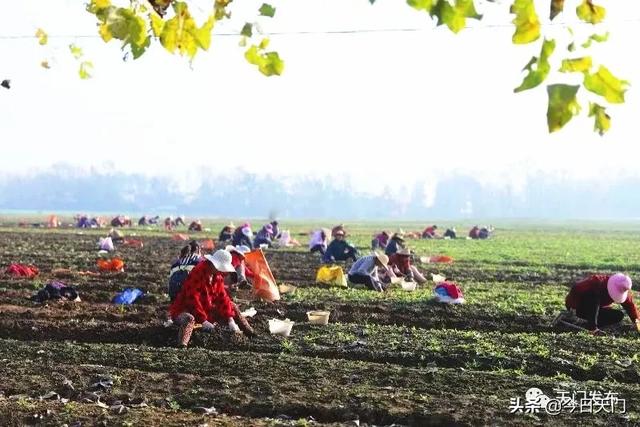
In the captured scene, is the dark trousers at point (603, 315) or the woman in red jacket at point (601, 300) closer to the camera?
the woman in red jacket at point (601, 300)

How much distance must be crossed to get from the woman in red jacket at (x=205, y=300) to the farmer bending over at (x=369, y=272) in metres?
6.07

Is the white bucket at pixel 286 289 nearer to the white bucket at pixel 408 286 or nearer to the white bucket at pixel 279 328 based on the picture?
the white bucket at pixel 408 286

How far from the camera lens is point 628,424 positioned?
7.13 m

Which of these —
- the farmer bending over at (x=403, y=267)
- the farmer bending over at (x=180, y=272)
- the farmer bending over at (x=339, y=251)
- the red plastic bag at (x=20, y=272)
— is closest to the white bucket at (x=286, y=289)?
the farmer bending over at (x=403, y=267)

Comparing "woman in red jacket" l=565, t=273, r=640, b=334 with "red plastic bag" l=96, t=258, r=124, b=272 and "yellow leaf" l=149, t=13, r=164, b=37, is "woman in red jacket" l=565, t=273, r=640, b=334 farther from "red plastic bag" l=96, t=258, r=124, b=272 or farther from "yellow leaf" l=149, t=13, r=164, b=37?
"red plastic bag" l=96, t=258, r=124, b=272

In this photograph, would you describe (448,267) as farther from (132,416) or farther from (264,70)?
(264,70)

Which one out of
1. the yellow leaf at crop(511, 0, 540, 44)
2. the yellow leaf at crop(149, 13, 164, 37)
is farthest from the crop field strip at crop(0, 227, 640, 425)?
the yellow leaf at crop(511, 0, 540, 44)

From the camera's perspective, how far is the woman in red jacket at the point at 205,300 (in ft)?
34.0

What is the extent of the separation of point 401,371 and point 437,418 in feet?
5.50

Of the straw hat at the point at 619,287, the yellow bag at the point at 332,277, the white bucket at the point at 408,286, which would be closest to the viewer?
the straw hat at the point at 619,287

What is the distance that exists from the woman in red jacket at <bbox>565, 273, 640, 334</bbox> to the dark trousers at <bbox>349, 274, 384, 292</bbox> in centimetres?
512

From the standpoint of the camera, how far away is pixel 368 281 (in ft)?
54.6

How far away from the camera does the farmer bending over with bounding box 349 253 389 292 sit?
16578 millimetres

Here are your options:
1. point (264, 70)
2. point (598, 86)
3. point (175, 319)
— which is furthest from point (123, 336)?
point (598, 86)
